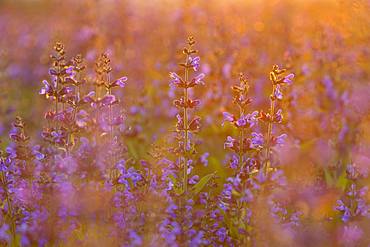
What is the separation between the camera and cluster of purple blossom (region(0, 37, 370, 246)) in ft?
13.6

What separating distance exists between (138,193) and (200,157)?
4.14ft

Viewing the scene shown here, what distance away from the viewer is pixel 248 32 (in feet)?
44.6

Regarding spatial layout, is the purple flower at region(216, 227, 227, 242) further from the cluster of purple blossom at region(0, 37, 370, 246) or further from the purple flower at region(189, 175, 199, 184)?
the purple flower at region(189, 175, 199, 184)

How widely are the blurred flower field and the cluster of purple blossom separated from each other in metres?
0.01

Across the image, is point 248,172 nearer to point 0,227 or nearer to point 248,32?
point 0,227

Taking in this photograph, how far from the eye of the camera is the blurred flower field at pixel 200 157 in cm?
430

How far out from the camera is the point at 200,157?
5.62 m

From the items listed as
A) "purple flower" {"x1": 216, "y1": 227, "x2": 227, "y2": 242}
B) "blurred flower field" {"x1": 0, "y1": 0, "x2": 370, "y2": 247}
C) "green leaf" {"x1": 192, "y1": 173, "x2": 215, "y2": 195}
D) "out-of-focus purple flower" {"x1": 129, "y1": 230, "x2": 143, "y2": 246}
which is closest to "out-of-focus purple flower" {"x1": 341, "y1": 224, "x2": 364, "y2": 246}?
"blurred flower field" {"x1": 0, "y1": 0, "x2": 370, "y2": 247}

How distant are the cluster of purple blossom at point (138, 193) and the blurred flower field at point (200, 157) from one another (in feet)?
0.04

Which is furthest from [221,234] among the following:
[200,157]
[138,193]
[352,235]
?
[200,157]

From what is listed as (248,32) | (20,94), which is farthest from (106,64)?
(248,32)

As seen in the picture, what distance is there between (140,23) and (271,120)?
45.3 feet

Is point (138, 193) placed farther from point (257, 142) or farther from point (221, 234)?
point (257, 142)

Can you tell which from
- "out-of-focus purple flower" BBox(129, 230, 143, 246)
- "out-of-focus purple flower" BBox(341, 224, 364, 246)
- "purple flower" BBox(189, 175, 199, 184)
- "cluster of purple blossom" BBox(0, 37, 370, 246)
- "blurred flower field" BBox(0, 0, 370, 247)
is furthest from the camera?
"purple flower" BBox(189, 175, 199, 184)
